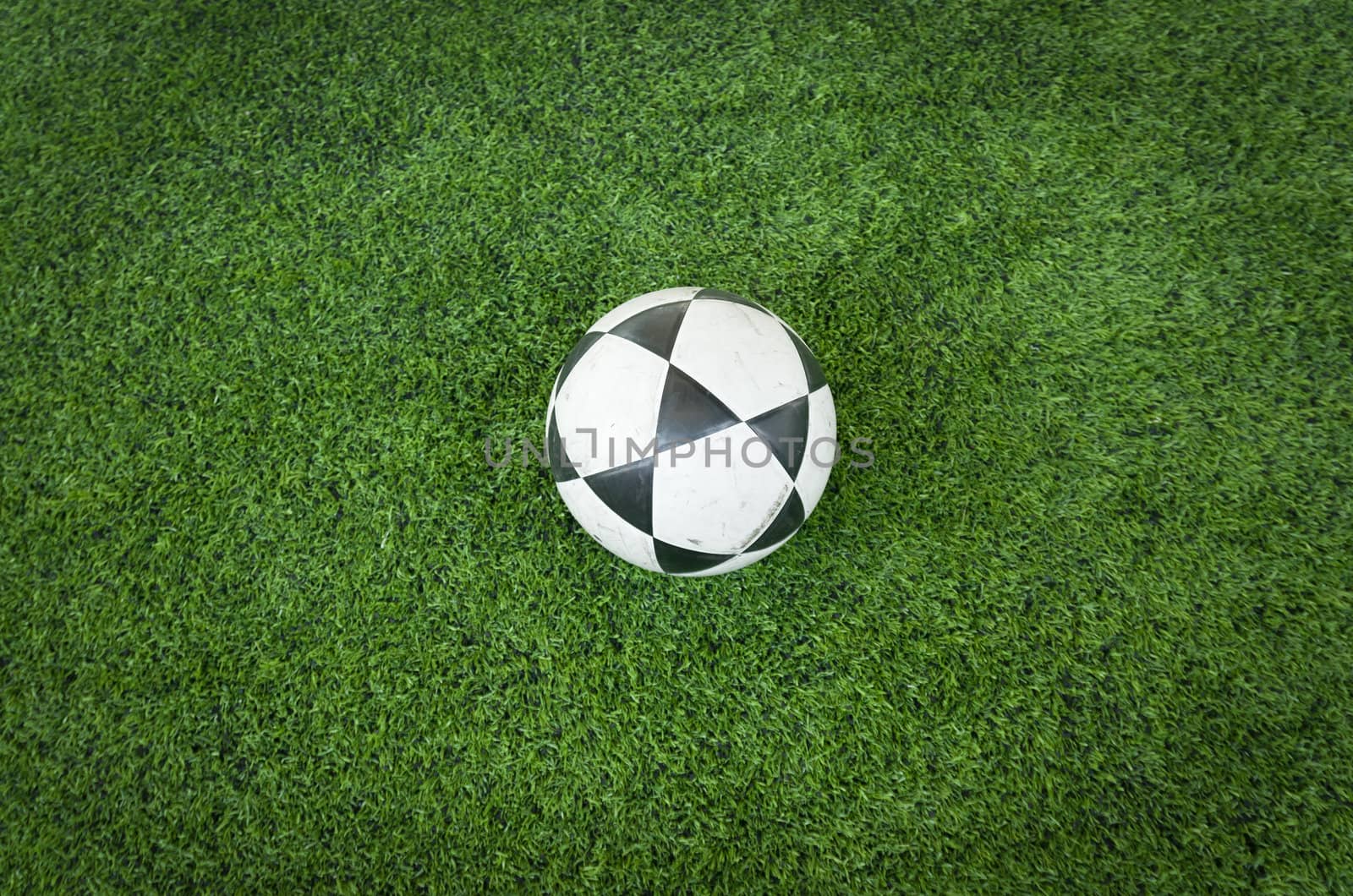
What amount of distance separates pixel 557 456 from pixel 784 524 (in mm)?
499

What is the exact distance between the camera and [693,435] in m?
1.35

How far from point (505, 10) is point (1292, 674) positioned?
2.92m

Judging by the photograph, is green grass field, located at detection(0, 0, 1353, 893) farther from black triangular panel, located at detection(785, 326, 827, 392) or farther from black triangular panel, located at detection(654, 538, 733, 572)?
black triangular panel, located at detection(785, 326, 827, 392)

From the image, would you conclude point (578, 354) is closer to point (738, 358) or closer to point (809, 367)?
point (738, 358)

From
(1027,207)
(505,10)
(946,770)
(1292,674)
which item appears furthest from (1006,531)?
(505,10)

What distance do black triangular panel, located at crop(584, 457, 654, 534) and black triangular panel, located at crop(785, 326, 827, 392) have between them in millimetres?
394

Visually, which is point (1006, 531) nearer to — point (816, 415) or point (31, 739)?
point (816, 415)

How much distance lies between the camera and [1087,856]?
1.59 meters

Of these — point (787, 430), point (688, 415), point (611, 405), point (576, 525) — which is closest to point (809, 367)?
point (787, 430)

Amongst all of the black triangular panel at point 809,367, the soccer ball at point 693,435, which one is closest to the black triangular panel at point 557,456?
the soccer ball at point 693,435

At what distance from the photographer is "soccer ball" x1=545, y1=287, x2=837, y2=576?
1363 mm

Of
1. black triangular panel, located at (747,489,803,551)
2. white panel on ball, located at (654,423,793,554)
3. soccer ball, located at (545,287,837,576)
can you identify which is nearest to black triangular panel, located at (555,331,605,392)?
soccer ball, located at (545,287,837,576)

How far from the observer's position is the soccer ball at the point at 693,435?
1363 mm

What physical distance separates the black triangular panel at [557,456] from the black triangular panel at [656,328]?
9.4 inches
